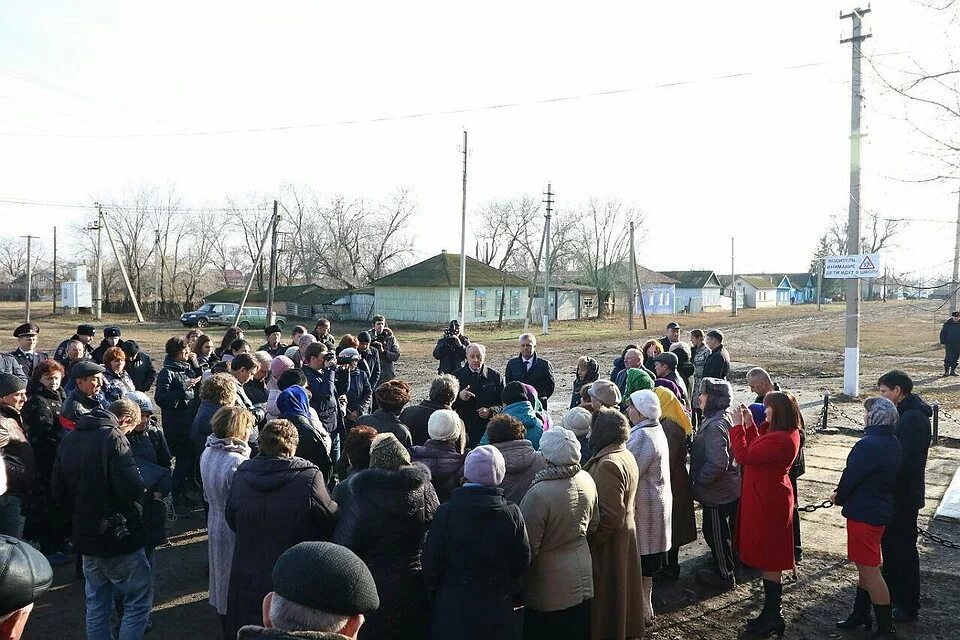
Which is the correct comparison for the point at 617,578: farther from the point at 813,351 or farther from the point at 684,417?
the point at 813,351

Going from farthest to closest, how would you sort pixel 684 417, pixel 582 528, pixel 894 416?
pixel 684 417
pixel 894 416
pixel 582 528

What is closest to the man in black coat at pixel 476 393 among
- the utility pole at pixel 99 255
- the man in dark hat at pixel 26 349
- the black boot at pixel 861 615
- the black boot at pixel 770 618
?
the black boot at pixel 770 618

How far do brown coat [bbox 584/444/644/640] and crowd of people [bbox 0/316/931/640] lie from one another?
0.04ft

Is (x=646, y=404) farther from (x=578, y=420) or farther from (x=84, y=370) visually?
(x=84, y=370)

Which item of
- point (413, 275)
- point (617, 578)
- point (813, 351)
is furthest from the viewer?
point (413, 275)

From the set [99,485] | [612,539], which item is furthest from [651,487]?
[99,485]

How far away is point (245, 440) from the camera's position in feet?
14.4

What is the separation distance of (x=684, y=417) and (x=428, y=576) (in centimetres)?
291

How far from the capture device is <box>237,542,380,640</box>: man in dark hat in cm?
183

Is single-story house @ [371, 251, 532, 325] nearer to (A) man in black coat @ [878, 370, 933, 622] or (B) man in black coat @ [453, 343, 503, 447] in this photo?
(B) man in black coat @ [453, 343, 503, 447]

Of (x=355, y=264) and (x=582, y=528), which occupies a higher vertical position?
(x=355, y=264)

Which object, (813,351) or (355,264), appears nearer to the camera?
(813,351)

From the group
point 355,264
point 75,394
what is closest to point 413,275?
point 355,264

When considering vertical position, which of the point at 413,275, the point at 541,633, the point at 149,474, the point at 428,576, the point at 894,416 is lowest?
the point at 541,633
